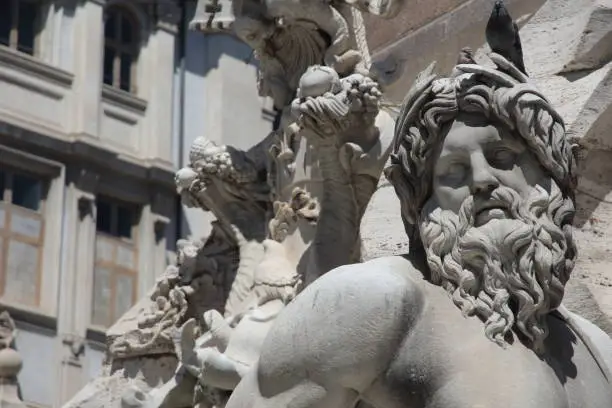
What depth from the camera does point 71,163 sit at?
2952 cm

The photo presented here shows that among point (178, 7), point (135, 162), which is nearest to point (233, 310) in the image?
point (135, 162)

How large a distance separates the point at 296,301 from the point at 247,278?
2.44 m

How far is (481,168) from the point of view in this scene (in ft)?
12.5

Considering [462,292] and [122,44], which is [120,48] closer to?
[122,44]

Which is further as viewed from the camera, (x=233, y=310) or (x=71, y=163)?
(x=71, y=163)

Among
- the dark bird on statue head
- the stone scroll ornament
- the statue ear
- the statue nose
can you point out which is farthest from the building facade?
the statue nose

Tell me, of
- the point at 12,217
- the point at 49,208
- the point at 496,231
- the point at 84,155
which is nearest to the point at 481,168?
the point at 496,231

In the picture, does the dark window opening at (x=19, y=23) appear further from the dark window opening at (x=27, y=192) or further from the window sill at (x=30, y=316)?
the window sill at (x=30, y=316)

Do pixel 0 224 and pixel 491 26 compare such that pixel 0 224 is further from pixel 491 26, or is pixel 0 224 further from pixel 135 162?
pixel 491 26

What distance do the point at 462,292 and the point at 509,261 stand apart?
11 centimetres

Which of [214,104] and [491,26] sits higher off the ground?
[214,104]

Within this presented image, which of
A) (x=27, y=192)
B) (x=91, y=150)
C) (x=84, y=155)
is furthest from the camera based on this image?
(x=91, y=150)

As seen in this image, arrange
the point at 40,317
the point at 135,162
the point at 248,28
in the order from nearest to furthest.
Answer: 1. the point at 248,28
2. the point at 40,317
3. the point at 135,162

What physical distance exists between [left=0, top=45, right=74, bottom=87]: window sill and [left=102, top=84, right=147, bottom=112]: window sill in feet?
3.20
